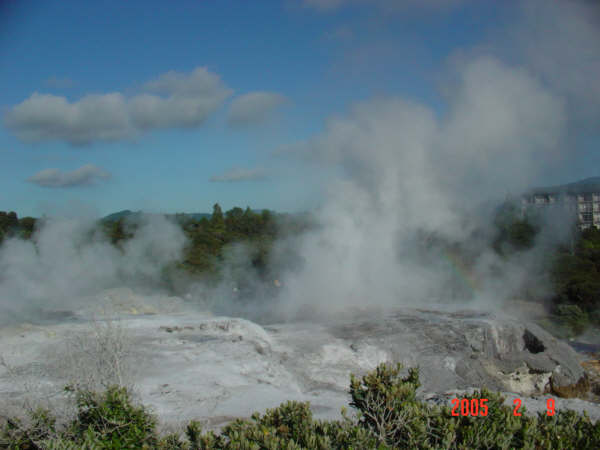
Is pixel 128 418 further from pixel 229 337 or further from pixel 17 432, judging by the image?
pixel 229 337

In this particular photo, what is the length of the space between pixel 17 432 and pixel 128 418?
1220 millimetres

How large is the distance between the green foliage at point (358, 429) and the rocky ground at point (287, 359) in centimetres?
111

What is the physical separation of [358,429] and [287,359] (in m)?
6.70

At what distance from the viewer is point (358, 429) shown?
13.3ft

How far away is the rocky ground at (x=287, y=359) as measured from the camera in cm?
745

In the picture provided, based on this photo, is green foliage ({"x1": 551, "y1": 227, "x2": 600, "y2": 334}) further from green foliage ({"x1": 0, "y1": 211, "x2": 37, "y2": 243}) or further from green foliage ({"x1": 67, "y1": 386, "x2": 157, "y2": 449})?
green foliage ({"x1": 0, "y1": 211, "x2": 37, "y2": 243})

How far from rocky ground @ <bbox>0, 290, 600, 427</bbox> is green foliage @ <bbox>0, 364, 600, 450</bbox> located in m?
1.11

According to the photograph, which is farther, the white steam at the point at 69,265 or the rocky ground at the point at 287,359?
the white steam at the point at 69,265

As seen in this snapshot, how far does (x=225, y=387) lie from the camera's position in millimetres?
8312

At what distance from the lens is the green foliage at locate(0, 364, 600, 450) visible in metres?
3.98

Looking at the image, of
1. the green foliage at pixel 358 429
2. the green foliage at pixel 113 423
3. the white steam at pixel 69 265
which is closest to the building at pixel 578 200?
the white steam at pixel 69 265
